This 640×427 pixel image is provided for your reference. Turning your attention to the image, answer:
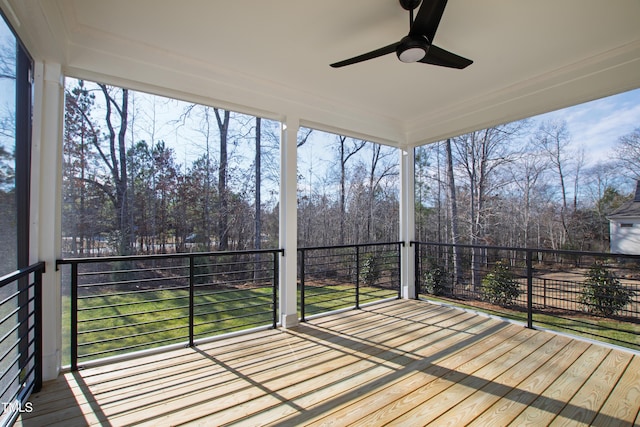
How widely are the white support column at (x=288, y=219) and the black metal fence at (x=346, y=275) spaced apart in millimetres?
184

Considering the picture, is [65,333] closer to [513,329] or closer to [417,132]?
[513,329]

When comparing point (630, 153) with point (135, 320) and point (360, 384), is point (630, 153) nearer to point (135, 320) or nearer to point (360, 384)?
point (360, 384)

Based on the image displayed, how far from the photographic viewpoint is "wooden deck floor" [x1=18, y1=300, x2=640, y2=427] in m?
1.67

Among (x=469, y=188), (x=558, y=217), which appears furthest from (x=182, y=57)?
(x=558, y=217)

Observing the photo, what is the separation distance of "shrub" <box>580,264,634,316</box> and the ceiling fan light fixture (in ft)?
8.65

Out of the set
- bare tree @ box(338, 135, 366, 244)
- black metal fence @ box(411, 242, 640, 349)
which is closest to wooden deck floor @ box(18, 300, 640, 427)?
black metal fence @ box(411, 242, 640, 349)

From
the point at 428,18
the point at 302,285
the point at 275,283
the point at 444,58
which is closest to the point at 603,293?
the point at 444,58

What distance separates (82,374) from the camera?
2.11m

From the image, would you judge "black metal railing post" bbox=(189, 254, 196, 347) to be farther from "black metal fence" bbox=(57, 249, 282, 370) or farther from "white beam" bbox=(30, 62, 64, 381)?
"white beam" bbox=(30, 62, 64, 381)

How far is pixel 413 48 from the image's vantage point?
1.78 metres

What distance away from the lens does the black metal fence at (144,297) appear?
7.42 ft

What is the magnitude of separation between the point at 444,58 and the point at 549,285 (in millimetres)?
2785

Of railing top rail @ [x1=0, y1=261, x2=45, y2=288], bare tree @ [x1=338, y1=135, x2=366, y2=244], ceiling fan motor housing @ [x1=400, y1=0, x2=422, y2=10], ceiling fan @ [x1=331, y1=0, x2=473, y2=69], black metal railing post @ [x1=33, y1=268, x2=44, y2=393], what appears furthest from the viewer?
bare tree @ [x1=338, y1=135, x2=366, y2=244]

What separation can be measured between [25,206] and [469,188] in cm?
441
